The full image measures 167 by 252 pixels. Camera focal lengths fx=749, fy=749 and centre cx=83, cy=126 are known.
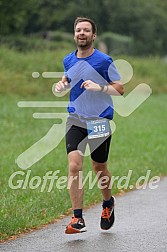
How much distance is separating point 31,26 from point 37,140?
2097 inches

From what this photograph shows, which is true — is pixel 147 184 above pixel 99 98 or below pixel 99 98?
below

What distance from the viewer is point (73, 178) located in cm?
753

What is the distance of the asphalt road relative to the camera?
720 centimetres

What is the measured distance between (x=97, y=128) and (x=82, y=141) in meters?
0.21

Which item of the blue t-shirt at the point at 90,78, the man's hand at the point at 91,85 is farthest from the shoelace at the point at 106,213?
the man's hand at the point at 91,85

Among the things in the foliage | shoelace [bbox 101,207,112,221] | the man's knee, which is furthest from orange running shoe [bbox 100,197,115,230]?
the foliage

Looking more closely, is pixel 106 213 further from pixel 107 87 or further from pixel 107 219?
pixel 107 87

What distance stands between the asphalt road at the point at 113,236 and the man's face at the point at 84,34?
6.53 ft

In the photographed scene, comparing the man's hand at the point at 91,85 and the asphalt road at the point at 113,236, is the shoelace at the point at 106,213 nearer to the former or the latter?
the asphalt road at the point at 113,236

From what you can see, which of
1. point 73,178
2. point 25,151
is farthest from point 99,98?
point 25,151

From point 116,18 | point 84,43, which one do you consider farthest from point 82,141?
point 116,18

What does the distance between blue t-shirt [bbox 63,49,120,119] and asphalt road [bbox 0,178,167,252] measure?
4.17ft

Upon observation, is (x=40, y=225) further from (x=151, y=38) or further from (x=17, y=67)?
(x=151, y=38)

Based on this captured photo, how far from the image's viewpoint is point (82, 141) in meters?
7.71
